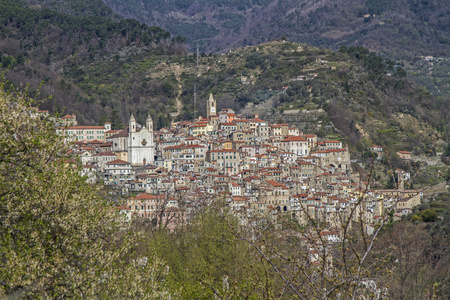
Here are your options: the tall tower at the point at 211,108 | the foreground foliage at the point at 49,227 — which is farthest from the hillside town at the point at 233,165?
the foreground foliage at the point at 49,227

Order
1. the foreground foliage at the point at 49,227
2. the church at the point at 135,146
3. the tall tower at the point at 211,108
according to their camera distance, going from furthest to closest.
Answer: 1. the tall tower at the point at 211,108
2. the church at the point at 135,146
3. the foreground foliage at the point at 49,227

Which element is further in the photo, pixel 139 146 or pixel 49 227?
pixel 139 146

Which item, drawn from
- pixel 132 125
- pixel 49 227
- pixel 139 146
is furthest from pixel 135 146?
pixel 49 227

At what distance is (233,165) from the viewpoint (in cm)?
7425

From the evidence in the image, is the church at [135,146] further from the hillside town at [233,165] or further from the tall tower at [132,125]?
A: the hillside town at [233,165]

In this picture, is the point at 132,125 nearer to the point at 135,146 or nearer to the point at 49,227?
the point at 135,146

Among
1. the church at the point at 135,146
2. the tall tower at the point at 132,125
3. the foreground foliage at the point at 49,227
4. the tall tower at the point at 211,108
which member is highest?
the tall tower at the point at 211,108

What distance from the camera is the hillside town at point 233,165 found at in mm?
64438

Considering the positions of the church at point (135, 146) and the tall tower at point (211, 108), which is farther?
the tall tower at point (211, 108)

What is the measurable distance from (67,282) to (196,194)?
150 feet

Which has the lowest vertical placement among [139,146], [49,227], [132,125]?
[49,227]

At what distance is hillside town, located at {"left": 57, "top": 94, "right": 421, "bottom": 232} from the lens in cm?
6444

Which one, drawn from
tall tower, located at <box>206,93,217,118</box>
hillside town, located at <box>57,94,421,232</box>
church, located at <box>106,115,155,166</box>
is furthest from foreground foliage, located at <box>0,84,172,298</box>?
tall tower, located at <box>206,93,217,118</box>

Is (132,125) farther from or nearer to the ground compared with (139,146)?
farther from the ground
